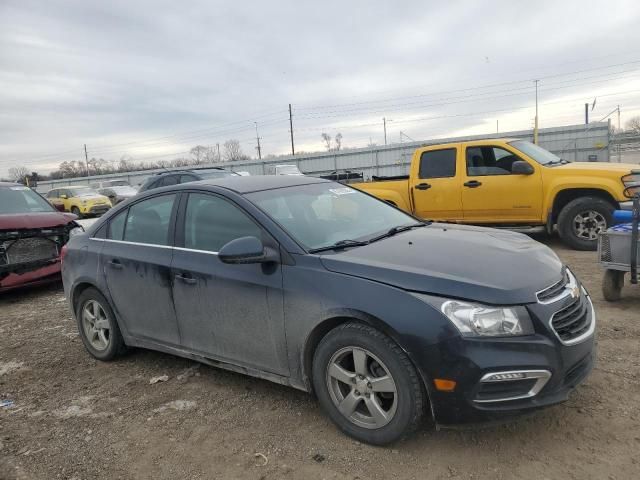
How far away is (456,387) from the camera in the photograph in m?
2.58

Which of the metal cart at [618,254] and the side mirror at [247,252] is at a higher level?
the side mirror at [247,252]

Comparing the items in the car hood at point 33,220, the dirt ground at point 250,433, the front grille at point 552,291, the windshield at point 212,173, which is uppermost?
the windshield at point 212,173

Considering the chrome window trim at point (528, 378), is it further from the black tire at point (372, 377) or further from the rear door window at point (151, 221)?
the rear door window at point (151, 221)

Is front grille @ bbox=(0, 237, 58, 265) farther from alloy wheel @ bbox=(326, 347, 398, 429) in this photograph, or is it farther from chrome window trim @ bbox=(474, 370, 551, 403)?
chrome window trim @ bbox=(474, 370, 551, 403)

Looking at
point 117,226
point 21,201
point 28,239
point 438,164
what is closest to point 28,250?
point 28,239

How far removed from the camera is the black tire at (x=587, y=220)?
300 inches

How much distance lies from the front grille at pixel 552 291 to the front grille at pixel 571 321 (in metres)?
0.09

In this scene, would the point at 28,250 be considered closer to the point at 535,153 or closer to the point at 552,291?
the point at 552,291

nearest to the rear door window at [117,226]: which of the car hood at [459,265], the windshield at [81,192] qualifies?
the car hood at [459,265]

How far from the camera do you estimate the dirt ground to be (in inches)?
107

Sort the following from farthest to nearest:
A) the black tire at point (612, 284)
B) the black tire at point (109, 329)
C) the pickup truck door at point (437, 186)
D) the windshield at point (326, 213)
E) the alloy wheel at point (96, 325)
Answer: the pickup truck door at point (437, 186) < the black tire at point (612, 284) < the alloy wheel at point (96, 325) < the black tire at point (109, 329) < the windshield at point (326, 213)

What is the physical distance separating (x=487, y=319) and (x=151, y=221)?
9.31ft

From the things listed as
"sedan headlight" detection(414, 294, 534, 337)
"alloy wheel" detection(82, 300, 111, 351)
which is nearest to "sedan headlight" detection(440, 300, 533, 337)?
"sedan headlight" detection(414, 294, 534, 337)

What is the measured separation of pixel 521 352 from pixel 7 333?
18.5ft
